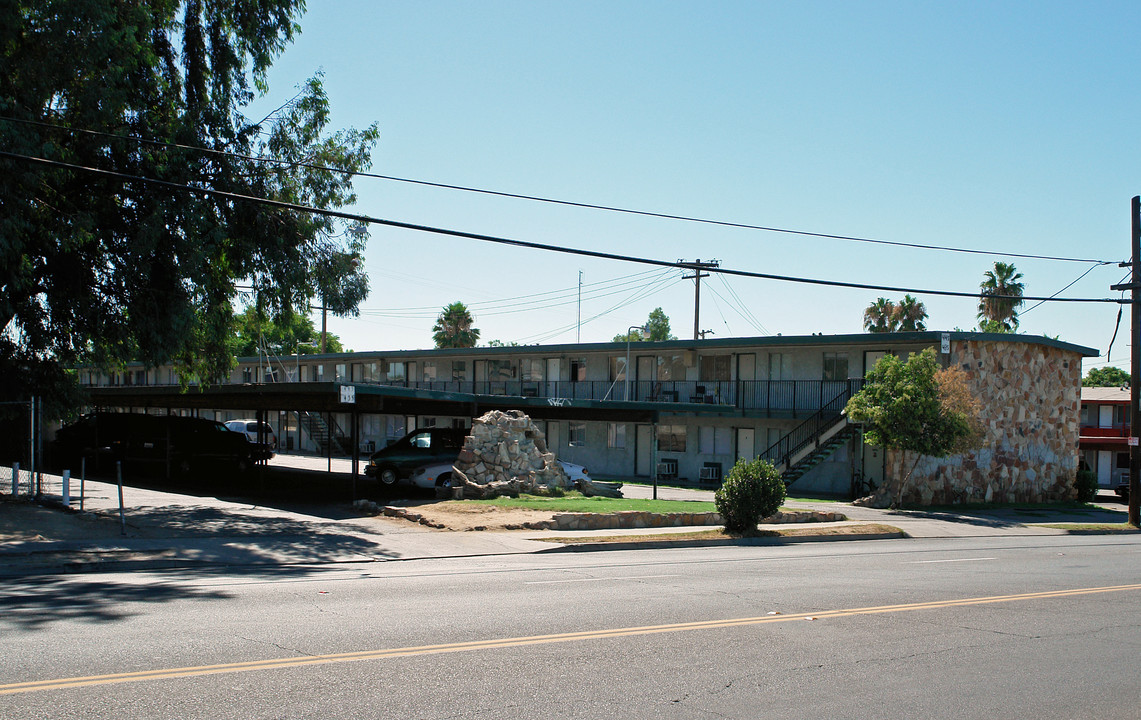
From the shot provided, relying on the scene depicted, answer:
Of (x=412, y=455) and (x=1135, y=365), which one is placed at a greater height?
(x=1135, y=365)

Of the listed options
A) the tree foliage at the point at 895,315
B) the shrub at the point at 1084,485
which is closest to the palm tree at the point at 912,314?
the tree foliage at the point at 895,315

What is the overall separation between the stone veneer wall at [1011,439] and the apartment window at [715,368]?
8.89 m

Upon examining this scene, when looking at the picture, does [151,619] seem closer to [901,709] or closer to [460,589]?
[460,589]

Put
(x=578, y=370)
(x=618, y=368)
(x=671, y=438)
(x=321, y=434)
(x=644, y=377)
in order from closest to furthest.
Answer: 1. (x=671, y=438)
2. (x=644, y=377)
3. (x=618, y=368)
4. (x=578, y=370)
5. (x=321, y=434)

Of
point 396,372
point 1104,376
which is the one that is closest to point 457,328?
point 396,372

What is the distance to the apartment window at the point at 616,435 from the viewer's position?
40000 millimetres

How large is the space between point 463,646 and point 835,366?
28.8 m

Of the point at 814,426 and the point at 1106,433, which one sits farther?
the point at 1106,433

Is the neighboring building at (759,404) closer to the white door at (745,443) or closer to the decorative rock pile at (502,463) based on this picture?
the white door at (745,443)

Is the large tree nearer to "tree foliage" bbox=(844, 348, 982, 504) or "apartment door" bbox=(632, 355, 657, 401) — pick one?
"tree foliage" bbox=(844, 348, 982, 504)

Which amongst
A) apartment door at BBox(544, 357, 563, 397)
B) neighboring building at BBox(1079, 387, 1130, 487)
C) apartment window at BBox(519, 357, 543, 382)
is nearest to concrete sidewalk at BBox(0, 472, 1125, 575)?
apartment door at BBox(544, 357, 563, 397)

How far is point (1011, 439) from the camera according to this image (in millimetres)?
31750

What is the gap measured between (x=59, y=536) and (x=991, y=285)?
53923mm

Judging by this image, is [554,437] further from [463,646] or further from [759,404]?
[463,646]
